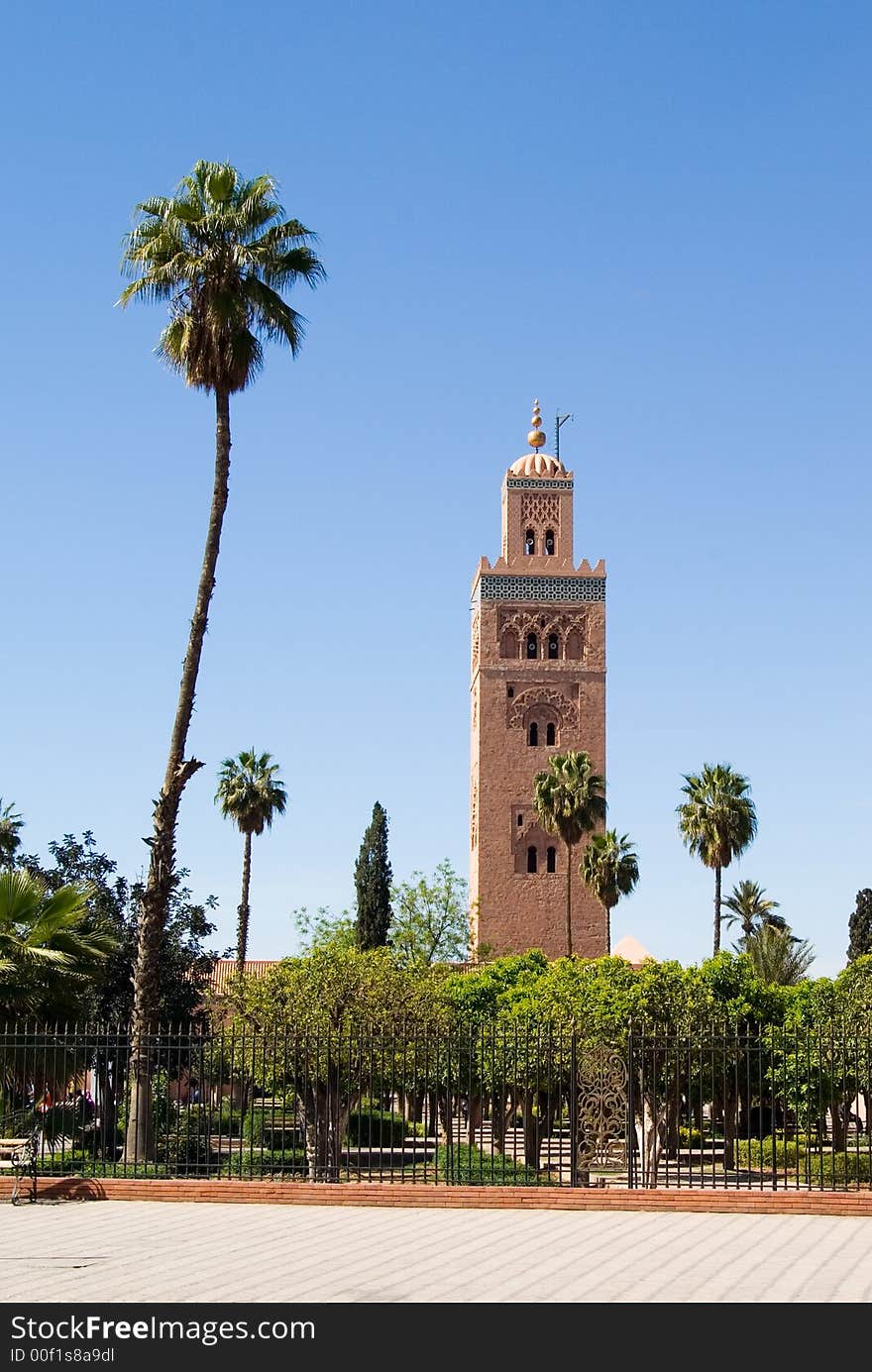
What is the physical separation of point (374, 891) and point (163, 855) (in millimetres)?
34044

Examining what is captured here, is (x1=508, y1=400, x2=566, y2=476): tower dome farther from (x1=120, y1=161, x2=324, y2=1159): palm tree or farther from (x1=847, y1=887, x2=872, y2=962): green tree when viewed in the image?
(x1=120, y1=161, x2=324, y2=1159): palm tree

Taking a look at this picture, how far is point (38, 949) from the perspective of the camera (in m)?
20.2

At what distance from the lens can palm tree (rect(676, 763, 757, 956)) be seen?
48.8 meters

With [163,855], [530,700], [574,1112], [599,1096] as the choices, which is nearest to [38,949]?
[163,855]

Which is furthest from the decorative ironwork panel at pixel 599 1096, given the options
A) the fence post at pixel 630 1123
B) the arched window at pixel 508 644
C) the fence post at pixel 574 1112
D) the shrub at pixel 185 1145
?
the arched window at pixel 508 644

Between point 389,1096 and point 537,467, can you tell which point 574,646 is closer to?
point 537,467

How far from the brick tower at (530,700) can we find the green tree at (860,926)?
12.3 metres

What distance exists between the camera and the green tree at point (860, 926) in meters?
65.8

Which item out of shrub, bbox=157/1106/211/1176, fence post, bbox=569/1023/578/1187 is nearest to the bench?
shrub, bbox=157/1106/211/1176

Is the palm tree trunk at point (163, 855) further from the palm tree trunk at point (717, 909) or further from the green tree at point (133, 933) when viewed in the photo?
the palm tree trunk at point (717, 909)

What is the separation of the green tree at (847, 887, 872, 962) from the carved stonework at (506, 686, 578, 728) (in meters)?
15.4

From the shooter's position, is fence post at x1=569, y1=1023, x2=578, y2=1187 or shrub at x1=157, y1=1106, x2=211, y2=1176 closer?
fence post at x1=569, y1=1023, x2=578, y2=1187
